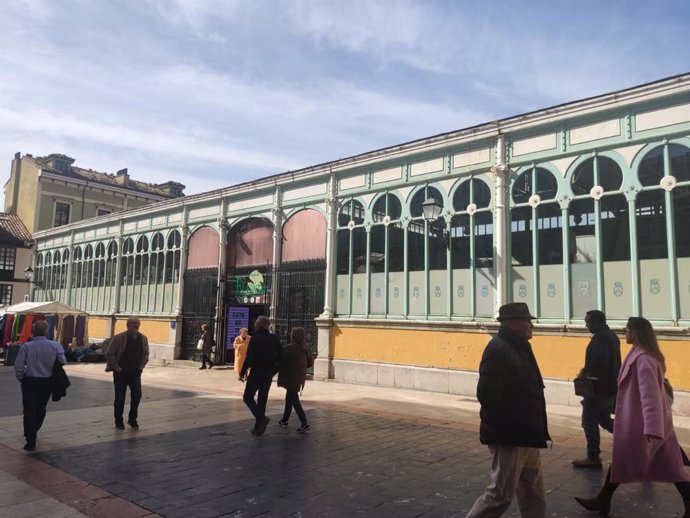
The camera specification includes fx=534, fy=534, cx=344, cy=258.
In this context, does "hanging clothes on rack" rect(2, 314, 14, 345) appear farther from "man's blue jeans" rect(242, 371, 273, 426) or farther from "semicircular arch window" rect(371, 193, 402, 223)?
"man's blue jeans" rect(242, 371, 273, 426)

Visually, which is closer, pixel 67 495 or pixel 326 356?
pixel 67 495

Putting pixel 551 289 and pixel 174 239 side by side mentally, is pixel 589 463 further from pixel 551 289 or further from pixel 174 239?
pixel 174 239

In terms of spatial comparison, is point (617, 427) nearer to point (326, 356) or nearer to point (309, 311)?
point (326, 356)

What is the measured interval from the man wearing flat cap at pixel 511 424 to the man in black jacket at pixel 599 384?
8.52 ft

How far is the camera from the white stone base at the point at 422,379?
11.4 meters

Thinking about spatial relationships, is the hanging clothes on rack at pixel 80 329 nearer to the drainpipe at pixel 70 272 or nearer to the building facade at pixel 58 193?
the drainpipe at pixel 70 272

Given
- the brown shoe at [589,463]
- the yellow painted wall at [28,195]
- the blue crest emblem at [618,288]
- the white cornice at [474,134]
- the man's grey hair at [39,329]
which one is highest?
the yellow painted wall at [28,195]

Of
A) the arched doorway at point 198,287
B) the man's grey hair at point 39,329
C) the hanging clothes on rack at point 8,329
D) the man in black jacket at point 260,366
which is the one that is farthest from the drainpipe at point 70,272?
the man in black jacket at point 260,366

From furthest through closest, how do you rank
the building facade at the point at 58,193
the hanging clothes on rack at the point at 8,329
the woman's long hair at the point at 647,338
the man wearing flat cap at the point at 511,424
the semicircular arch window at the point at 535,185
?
1. the building facade at the point at 58,193
2. the hanging clothes on rack at the point at 8,329
3. the semicircular arch window at the point at 535,185
4. the woman's long hair at the point at 647,338
5. the man wearing flat cap at the point at 511,424

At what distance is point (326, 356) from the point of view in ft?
Result: 51.4

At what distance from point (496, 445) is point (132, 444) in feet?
17.7

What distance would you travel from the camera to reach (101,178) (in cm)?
4247

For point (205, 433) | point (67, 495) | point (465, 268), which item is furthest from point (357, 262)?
point (67, 495)

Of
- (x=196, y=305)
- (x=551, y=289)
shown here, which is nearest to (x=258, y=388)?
(x=551, y=289)
